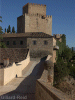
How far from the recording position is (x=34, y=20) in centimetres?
3744

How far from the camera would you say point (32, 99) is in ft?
23.7

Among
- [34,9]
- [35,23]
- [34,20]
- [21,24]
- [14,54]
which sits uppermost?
[34,9]

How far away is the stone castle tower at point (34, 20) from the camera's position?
3744 centimetres

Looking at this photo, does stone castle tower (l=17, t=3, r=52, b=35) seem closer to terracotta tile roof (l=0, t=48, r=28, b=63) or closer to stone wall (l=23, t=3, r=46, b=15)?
stone wall (l=23, t=3, r=46, b=15)

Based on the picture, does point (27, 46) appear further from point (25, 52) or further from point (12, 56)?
point (12, 56)

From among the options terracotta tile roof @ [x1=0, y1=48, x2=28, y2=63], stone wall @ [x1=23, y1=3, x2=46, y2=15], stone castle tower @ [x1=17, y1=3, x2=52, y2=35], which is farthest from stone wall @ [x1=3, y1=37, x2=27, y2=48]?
stone wall @ [x1=23, y1=3, x2=46, y2=15]

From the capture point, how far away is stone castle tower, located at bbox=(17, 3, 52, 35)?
37.4 m

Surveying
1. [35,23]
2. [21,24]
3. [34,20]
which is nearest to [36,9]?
[34,20]

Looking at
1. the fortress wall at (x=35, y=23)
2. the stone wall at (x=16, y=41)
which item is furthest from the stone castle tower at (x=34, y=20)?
the stone wall at (x=16, y=41)

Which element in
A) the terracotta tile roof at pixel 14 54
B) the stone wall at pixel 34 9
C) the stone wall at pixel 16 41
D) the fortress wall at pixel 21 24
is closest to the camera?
the terracotta tile roof at pixel 14 54

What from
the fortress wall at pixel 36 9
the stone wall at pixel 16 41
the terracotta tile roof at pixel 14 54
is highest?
the fortress wall at pixel 36 9

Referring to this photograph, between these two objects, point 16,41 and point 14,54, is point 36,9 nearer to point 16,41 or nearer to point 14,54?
point 16,41

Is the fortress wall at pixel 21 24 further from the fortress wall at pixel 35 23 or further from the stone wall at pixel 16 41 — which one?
the stone wall at pixel 16 41

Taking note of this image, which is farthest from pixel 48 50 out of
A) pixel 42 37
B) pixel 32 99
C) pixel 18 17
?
pixel 32 99
